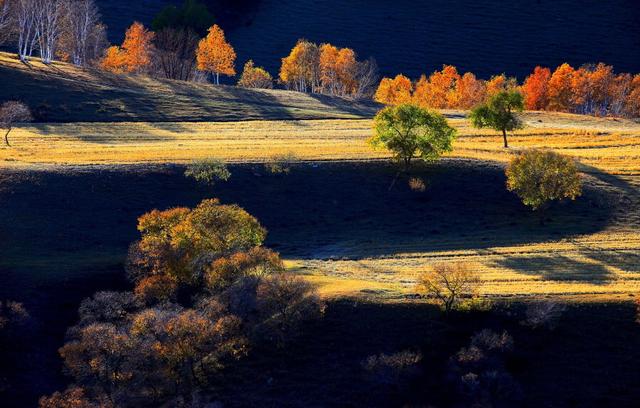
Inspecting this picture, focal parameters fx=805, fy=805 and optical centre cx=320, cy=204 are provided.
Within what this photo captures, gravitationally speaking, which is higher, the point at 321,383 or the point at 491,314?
the point at 491,314

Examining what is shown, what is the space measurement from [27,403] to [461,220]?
166ft

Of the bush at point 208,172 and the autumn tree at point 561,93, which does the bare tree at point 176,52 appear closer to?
the autumn tree at point 561,93

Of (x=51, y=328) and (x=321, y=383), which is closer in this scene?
(x=321, y=383)

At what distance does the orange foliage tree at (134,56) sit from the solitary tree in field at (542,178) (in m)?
104

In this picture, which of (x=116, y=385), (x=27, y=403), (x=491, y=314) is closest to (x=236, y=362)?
(x=116, y=385)

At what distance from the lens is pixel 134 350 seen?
59.4 metres

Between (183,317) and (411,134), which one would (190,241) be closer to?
(183,317)

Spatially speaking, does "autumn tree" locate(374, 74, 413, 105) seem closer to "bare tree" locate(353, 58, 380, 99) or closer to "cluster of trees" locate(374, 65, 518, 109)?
"cluster of trees" locate(374, 65, 518, 109)

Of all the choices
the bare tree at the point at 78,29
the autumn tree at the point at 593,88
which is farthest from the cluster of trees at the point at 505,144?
the bare tree at the point at 78,29

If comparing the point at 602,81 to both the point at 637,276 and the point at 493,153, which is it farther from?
the point at 637,276

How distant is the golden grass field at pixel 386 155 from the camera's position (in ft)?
232

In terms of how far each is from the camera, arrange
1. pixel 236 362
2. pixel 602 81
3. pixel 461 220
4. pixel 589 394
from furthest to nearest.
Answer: pixel 602 81 < pixel 461 220 < pixel 236 362 < pixel 589 394

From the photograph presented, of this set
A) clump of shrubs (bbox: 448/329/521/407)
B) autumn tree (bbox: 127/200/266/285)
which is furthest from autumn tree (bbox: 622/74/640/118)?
clump of shrubs (bbox: 448/329/521/407)

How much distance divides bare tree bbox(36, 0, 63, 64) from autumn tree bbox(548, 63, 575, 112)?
346ft
